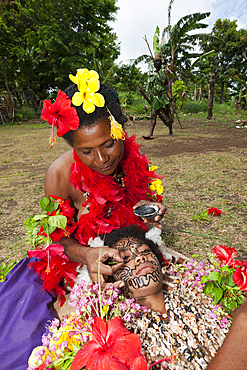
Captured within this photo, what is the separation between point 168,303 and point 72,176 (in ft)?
3.93

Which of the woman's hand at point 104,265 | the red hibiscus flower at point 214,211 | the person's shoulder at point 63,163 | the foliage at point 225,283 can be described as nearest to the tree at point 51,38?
the person's shoulder at point 63,163

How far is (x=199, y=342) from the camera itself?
4.00 feet

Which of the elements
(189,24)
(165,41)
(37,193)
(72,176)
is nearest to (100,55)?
(165,41)

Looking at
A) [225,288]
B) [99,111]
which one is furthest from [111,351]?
[99,111]

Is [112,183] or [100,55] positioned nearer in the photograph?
[112,183]

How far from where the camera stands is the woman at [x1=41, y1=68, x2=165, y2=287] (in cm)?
126

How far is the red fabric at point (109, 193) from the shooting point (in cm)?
160

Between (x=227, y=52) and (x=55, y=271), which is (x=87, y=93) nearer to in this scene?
(x=55, y=271)

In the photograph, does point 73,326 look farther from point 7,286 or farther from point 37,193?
point 37,193

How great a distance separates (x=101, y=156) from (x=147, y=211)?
53 cm

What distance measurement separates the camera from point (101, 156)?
1354 millimetres

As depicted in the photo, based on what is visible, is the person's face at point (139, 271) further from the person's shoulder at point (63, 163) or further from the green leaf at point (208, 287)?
the person's shoulder at point (63, 163)

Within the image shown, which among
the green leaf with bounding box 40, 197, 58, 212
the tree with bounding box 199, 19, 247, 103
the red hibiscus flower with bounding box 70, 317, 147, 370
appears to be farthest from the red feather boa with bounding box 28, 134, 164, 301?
the tree with bounding box 199, 19, 247, 103

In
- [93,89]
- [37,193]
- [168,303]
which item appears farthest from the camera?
[37,193]
